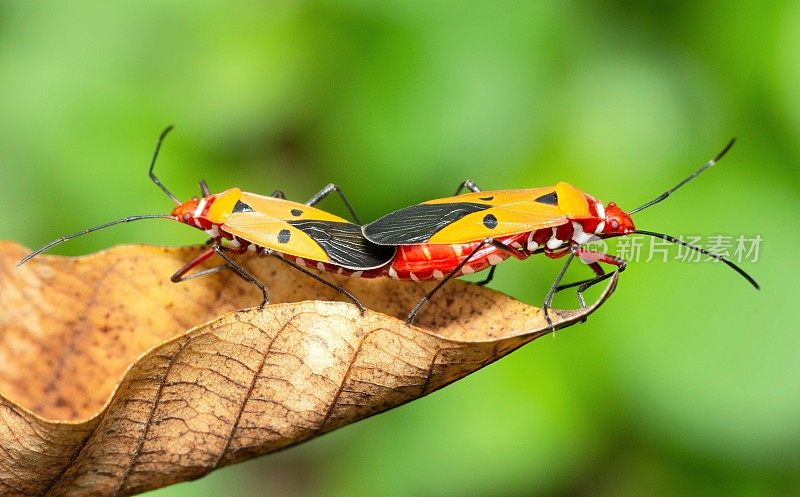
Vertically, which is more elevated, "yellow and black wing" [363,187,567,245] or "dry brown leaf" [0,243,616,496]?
"yellow and black wing" [363,187,567,245]

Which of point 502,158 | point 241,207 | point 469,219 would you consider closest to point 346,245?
point 469,219

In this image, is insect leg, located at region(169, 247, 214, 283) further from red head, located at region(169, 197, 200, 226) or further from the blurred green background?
the blurred green background

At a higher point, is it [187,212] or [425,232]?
[187,212]

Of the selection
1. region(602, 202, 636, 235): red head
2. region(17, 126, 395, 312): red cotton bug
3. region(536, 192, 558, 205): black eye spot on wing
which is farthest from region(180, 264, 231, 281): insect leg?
region(602, 202, 636, 235): red head

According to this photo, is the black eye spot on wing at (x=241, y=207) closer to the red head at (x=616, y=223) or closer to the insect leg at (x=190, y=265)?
the insect leg at (x=190, y=265)

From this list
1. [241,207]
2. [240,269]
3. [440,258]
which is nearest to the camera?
[240,269]

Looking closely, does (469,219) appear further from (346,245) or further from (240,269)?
(240,269)
